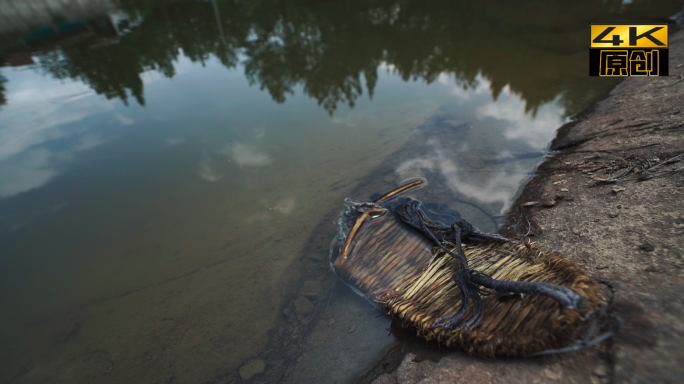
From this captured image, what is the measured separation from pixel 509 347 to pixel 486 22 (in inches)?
424

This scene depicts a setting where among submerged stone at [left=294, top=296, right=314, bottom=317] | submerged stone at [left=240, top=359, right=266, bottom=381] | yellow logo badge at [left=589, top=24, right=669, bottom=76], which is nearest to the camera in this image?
submerged stone at [left=240, top=359, right=266, bottom=381]

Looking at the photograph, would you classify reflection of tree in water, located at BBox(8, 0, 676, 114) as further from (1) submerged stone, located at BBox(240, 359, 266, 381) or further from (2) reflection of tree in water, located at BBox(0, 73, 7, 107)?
(1) submerged stone, located at BBox(240, 359, 266, 381)

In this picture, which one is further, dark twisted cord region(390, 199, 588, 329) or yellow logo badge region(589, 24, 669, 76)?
yellow logo badge region(589, 24, 669, 76)

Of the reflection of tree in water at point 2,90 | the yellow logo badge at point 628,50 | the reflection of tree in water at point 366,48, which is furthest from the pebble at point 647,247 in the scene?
the reflection of tree in water at point 2,90

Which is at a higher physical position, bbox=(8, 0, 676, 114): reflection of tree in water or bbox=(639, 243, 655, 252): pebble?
bbox=(8, 0, 676, 114): reflection of tree in water

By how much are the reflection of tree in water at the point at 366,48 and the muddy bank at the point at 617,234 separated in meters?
1.74

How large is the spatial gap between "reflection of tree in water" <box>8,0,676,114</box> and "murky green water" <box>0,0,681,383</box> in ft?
0.27

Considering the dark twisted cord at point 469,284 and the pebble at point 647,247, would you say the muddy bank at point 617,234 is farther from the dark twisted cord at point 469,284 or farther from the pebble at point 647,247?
the dark twisted cord at point 469,284

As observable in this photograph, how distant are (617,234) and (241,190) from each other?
175 inches

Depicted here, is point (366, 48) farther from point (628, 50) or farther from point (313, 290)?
point (313, 290)

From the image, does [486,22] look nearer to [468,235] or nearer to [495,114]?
[495,114]

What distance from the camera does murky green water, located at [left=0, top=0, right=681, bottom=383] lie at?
308cm

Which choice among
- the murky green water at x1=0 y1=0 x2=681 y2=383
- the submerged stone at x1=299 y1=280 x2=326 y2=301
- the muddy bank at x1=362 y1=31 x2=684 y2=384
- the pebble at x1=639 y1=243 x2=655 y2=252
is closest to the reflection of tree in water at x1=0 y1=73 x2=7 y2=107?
the murky green water at x1=0 y1=0 x2=681 y2=383

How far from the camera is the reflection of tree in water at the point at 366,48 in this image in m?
6.97
